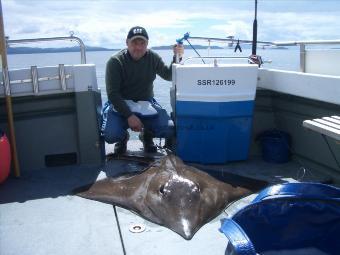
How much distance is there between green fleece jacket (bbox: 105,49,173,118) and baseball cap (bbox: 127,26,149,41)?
0.25m

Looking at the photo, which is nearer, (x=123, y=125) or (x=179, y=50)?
(x=123, y=125)

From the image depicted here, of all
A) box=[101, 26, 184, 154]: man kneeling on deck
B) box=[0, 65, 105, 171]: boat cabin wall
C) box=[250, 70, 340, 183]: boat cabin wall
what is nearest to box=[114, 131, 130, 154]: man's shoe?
box=[101, 26, 184, 154]: man kneeling on deck

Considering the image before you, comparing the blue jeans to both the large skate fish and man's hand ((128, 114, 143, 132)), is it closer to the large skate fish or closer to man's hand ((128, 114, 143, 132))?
man's hand ((128, 114, 143, 132))

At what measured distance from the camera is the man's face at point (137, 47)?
16.8 feet

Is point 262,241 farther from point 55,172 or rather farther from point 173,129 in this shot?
point 55,172

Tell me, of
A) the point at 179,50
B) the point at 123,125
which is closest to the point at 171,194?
the point at 123,125

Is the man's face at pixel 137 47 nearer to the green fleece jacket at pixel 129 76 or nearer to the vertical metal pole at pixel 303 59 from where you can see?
the green fleece jacket at pixel 129 76

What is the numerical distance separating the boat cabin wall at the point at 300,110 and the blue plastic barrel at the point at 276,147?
13 centimetres

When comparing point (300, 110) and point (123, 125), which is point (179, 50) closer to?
point (123, 125)

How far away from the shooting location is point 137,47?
5.14 metres

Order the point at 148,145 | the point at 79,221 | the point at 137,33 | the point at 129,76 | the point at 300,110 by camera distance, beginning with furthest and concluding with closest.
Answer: the point at 148,145
the point at 129,76
the point at 137,33
the point at 300,110
the point at 79,221

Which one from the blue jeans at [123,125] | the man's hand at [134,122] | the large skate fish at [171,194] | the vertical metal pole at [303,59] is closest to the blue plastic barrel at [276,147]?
the vertical metal pole at [303,59]

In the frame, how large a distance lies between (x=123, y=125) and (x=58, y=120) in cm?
81

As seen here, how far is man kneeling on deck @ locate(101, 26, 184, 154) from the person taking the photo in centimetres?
498
